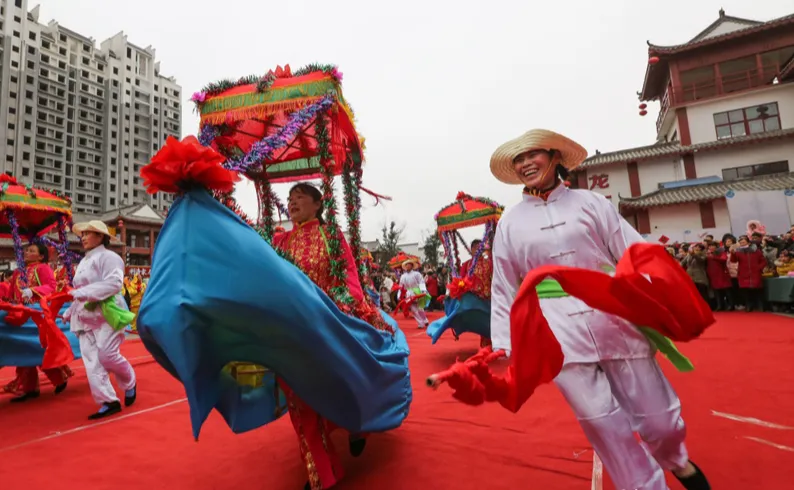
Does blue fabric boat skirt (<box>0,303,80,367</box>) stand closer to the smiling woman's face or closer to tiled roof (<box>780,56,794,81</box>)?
the smiling woman's face

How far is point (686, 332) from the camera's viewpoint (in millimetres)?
1636

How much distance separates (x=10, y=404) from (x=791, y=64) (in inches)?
967

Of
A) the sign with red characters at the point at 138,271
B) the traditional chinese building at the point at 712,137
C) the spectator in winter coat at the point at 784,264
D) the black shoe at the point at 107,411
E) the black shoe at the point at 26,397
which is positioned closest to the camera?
the black shoe at the point at 107,411

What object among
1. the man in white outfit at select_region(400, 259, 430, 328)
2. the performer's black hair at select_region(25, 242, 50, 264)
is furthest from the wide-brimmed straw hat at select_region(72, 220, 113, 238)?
the man in white outfit at select_region(400, 259, 430, 328)

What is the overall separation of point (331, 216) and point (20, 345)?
4128 millimetres

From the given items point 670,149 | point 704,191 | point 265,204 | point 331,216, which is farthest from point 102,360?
point 670,149

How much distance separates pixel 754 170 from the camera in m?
18.2

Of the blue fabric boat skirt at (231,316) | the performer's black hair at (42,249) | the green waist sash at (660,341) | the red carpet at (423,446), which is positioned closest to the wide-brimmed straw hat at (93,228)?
the performer's black hair at (42,249)

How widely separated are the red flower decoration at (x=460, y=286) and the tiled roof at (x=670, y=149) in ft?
48.6

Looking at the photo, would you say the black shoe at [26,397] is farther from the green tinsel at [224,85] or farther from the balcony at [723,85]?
the balcony at [723,85]

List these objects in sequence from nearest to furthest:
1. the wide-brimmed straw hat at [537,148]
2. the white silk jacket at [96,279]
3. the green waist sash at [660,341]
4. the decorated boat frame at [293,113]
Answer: the green waist sash at [660,341] < the wide-brimmed straw hat at [537,148] < the decorated boat frame at [293,113] < the white silk jacket at [96,279]

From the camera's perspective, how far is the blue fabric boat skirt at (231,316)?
1598 mm

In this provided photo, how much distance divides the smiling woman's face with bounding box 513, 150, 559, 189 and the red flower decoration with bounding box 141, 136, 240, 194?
1.45 meters

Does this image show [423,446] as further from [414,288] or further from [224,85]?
[414,288]
